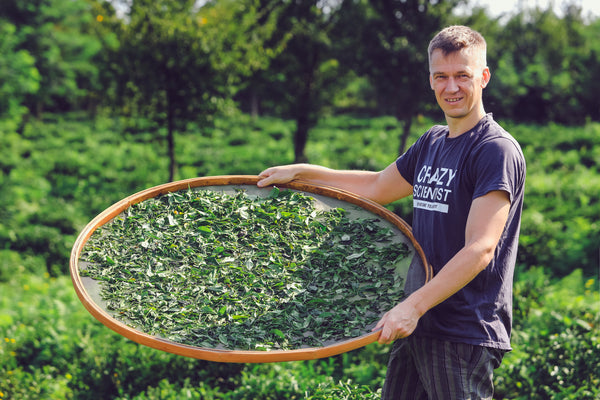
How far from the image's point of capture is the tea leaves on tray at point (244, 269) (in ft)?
6.16

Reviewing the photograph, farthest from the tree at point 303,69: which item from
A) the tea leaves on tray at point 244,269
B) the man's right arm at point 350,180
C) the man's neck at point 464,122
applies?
the man's neck at point 464,122

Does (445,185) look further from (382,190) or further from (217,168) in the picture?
(217,168)

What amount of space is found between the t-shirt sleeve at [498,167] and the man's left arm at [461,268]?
0.10ft

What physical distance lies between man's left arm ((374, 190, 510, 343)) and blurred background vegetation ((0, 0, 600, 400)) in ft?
4.18

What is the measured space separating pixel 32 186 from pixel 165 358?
31.8ft

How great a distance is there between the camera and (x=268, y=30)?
11922 millimetres

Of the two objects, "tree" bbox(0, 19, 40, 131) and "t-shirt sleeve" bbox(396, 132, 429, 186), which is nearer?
"t-shirt sleeve" bbox(396, 132, 429, 186)

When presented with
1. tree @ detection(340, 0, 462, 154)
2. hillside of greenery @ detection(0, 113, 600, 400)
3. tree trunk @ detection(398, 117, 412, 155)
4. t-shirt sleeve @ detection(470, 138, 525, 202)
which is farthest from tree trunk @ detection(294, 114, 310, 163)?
t-shirt sleeve @ detection(470, 138, 525, 202)

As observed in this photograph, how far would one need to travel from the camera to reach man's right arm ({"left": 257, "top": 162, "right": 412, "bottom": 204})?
2.54 metres

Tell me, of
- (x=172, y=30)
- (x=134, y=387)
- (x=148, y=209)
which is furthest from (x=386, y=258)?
(x=172, y=30)

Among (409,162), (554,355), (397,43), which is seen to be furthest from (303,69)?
(409,162)

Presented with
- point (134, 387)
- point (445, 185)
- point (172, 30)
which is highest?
point (172, 30)

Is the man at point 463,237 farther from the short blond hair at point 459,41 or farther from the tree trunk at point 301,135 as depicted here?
the tree trunk at point 301,135

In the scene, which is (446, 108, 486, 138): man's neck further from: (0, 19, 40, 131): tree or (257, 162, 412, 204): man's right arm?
(0, 19, 40, 131): tree
